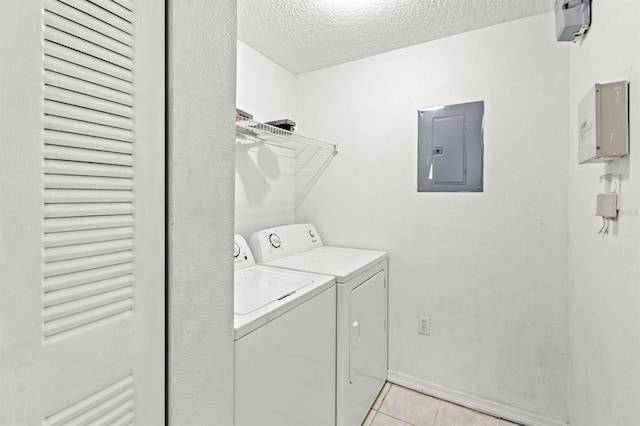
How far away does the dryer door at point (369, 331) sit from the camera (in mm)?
1828

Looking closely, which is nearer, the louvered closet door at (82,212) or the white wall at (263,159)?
the louvered closet door at (82,212)

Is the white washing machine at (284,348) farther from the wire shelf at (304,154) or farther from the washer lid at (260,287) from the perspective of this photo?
the wire shelf at (304,154)

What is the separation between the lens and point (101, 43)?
0.64m

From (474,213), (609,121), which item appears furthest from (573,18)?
(474,213)

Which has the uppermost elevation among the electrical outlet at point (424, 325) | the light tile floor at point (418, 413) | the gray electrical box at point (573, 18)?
the gray electrical box at point (573, 18)

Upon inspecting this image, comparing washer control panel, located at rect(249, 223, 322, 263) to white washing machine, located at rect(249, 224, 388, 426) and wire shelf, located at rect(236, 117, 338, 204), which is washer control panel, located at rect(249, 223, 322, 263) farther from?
wire shelf, located at rect(236, 117, 338, 204)

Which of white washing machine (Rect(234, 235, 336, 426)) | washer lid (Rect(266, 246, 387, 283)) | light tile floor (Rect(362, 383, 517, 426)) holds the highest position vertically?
washer lid (Rect(266, 246, 387, 283))

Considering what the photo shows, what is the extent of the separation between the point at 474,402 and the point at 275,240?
171 cm

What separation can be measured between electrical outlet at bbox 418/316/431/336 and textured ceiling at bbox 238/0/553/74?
1.98 meters

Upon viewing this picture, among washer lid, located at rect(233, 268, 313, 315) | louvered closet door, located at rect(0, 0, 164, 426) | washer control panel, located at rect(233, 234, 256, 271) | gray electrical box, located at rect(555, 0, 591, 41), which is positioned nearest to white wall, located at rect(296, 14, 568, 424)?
gray electrical box, located at rect(555, 0, 591, 41)

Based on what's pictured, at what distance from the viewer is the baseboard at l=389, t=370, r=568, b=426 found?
192 centimetres

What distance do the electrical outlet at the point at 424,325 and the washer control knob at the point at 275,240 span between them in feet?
3.81

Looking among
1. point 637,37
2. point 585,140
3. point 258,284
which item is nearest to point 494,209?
point 585,140

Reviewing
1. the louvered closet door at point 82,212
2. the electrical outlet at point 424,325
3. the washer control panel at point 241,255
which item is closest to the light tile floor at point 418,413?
the electrical outlet at point 424,325
